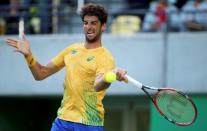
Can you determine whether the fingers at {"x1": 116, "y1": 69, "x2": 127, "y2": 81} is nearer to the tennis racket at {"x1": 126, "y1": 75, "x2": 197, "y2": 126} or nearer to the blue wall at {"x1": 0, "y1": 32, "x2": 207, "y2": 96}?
the tennis racket at {"x1": 126, "y1": 75, "x2": 197, "y2": 126}

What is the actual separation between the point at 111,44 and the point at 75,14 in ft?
3.15

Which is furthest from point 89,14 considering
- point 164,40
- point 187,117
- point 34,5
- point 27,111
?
point 27,111

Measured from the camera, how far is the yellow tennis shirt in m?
7.00

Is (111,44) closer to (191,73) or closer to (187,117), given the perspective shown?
(191,73)

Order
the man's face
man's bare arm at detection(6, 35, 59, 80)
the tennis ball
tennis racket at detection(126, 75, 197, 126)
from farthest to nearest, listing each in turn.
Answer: tennis racket at detection(126, 75, 197, 126) < man's bare arm at detection(6, 35, 59, 80) < the man's face < the tennis ball

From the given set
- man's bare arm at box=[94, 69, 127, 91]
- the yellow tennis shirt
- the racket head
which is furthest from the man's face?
the racket head

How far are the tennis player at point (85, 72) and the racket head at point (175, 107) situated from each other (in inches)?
23.5

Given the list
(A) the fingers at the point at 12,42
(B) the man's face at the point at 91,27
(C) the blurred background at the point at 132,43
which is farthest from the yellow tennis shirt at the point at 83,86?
(C) the blurred background at the point at 132,43

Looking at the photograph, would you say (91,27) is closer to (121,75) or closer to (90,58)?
(90,58)

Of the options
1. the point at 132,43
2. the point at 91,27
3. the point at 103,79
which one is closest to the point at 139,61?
the point at 132,43

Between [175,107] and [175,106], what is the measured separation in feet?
0.03

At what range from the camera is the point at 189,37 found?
1163 cm

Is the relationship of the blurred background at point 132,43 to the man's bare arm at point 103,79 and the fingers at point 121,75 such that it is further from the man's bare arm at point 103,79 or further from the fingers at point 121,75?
the fingers at point 121,75

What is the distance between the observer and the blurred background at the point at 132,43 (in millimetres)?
11648
